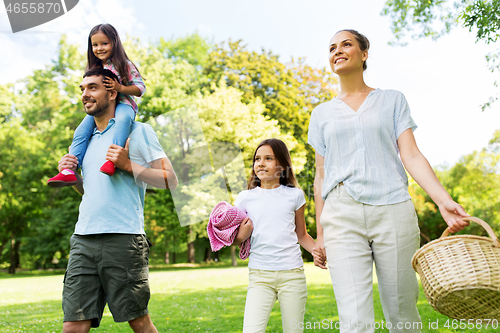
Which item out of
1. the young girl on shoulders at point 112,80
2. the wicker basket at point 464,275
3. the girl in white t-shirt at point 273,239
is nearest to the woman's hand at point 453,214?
the wicker basket at point 464,275

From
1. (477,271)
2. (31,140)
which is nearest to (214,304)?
(477,271)

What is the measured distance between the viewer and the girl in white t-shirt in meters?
3.28

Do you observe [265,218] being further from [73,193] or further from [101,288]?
[73,193]

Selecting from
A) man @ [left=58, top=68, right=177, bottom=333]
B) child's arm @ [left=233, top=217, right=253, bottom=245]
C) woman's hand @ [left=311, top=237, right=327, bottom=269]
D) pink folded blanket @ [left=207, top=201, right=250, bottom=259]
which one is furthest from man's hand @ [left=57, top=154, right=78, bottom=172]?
woman's hand @ [left=311, top=237, right=327, bottom=269]

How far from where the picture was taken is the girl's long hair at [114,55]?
3.35m

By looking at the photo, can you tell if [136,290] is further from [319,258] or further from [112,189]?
[319,258]

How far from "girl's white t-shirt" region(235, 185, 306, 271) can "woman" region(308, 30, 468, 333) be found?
1.75ft

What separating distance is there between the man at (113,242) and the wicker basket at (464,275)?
180 centimetres

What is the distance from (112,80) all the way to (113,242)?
3.97ft

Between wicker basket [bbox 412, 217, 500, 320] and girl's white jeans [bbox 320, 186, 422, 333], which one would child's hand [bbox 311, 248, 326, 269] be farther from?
wicker basket [bbox 412, 217, 500, 320]

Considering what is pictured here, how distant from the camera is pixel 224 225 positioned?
344cm

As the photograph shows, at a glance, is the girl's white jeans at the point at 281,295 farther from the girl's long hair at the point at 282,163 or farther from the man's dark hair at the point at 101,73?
the man's dark hair at the point at 101,73

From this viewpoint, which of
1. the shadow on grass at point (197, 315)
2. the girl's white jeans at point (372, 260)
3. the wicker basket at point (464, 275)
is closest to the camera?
the wicker basket at point (464, 275)

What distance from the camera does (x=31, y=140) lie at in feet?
94.9
